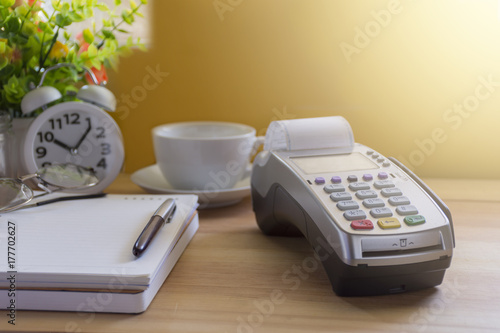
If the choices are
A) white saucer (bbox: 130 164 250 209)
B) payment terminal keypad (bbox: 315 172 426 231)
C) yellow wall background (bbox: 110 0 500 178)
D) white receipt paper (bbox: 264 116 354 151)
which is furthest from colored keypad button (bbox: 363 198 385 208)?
yellow wall background (bbox: 110 0 500 178)

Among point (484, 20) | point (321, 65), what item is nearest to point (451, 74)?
point (484, 20)

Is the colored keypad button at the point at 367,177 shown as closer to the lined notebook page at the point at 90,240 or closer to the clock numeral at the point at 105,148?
the lined notebook page at the point at 90,240

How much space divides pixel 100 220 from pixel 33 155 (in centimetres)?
21

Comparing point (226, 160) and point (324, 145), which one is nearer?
point (324, 145)

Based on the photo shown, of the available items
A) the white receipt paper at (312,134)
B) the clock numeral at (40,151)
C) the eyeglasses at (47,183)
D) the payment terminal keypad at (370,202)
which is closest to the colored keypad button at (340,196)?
the payment terminal keypad at (370,202)

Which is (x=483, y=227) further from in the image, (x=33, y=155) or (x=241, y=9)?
(x=33, y=155)

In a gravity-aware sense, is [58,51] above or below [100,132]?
above

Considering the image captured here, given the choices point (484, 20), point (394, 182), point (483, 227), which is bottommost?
point (483, 227)

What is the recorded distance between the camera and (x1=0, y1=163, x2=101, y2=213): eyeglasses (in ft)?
2.11

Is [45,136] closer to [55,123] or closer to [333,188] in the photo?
[55,123]

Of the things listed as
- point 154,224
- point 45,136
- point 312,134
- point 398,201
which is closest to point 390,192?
point 398,201

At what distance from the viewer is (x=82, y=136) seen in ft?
2.57

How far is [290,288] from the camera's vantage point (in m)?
0.51

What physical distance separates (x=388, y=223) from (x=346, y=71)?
0.46m
